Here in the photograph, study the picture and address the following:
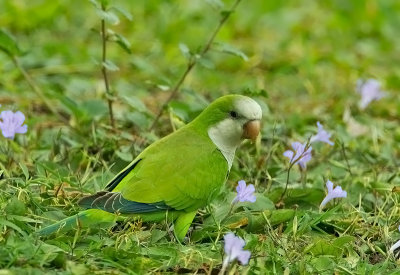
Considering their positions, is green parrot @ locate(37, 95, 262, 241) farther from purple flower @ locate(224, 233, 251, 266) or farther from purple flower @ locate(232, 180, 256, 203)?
purple flower @ locate(224, 233, 251, 266)

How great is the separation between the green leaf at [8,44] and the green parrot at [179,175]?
1.14 m

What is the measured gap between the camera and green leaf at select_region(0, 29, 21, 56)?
4156 mm

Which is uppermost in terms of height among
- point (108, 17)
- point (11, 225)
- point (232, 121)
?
point (108, 17)

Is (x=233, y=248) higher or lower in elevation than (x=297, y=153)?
higher

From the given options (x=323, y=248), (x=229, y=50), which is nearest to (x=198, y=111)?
(x=229, y=50)

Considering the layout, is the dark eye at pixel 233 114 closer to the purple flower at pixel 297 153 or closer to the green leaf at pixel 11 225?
the purple flower at pixel 297 153

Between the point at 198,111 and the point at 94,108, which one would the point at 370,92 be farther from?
the point at 94,108

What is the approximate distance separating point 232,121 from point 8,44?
4.42 feet

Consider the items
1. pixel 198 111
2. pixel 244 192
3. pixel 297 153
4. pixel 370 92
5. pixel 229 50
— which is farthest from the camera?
pixel 370 92

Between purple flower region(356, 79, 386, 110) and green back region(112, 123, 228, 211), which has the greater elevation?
green back region(112, 123, 228, 211)

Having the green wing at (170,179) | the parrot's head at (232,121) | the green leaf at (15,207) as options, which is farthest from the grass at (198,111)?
the parrot's head at (232,121)

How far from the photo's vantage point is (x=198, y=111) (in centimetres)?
434

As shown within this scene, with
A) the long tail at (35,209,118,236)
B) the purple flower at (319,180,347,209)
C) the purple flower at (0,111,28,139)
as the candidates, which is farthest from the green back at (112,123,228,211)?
the purple flower at (0,111,28,139)

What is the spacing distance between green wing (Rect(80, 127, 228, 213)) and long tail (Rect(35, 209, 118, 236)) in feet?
0.15
